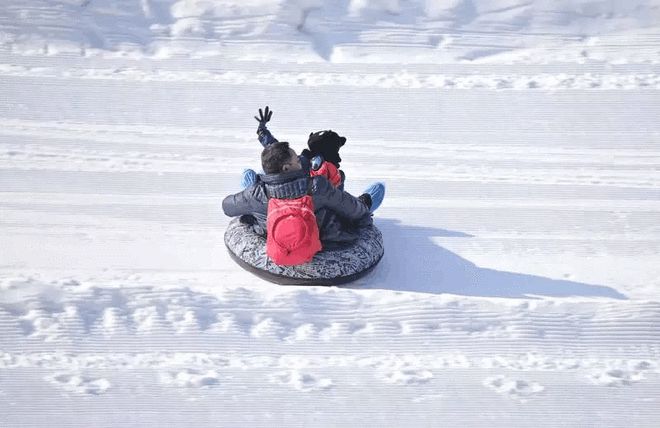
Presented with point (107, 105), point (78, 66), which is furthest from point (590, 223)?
point (78, 66)

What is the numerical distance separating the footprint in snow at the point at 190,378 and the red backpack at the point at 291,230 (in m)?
0.64

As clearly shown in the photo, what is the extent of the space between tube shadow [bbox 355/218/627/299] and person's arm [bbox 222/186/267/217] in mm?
667

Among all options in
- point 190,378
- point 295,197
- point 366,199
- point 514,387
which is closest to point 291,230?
point 295,197

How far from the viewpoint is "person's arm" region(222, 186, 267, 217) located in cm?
474

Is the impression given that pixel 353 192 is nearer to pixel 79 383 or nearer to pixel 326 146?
pixel 326 146

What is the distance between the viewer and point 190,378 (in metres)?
4.37

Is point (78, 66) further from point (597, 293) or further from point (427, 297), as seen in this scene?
point (597, 293)

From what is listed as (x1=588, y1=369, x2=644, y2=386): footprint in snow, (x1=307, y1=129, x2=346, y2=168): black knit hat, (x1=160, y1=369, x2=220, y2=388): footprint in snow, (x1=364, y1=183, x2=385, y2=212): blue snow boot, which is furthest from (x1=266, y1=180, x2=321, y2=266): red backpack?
(x1=588, y1=369, x2=644, y2=386): footprint in snow

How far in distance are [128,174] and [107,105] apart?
91cm

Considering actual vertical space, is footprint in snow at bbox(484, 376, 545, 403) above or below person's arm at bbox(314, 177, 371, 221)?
below

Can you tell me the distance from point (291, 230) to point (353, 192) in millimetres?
1544

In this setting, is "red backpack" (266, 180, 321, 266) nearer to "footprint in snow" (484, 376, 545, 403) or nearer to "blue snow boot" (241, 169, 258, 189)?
"blue snow boot" (241, 169, 258, 189)

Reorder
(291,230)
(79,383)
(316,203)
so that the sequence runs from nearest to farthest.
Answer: (79,383), (291,230), (316,203)

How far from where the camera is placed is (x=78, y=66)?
283 inches
